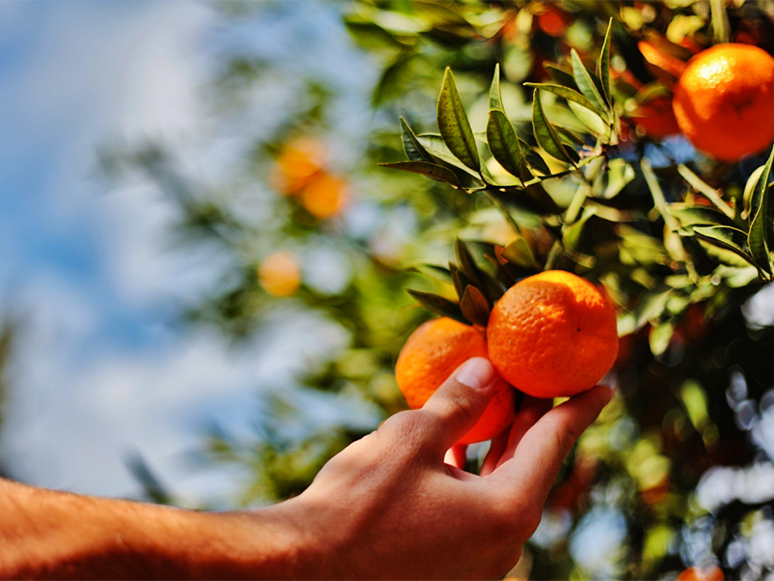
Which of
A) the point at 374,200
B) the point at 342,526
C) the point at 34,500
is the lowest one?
the point at 374,200

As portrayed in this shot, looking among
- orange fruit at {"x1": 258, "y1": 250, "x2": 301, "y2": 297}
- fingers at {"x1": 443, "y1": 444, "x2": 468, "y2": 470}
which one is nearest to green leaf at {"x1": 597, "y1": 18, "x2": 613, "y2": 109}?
fingers at {"x1": 443, "y1": 444, "x2": 468, "y2": 470}

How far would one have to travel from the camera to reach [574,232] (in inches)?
26.1

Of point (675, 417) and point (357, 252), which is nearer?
point (675, 417)

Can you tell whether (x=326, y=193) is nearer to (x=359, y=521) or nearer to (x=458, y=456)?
(x=458, y=456)

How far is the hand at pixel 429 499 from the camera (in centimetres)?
50

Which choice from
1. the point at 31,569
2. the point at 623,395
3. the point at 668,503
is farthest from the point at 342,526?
the point at 668,503

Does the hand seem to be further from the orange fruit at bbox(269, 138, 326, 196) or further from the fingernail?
the orange fruit at bbox(269, 138, 326, 196)

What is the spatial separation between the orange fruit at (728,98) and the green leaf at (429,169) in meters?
0.32

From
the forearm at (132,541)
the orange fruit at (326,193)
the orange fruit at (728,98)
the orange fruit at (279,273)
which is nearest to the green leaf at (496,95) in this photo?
the orange fruit at (728,98)

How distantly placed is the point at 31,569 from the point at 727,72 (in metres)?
0.80

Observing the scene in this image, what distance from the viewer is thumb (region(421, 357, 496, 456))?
0.58m

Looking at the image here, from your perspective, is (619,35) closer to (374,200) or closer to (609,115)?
(609,115)

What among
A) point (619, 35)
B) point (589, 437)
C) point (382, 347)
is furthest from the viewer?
point (589, 437)

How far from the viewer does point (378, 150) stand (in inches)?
49.6
